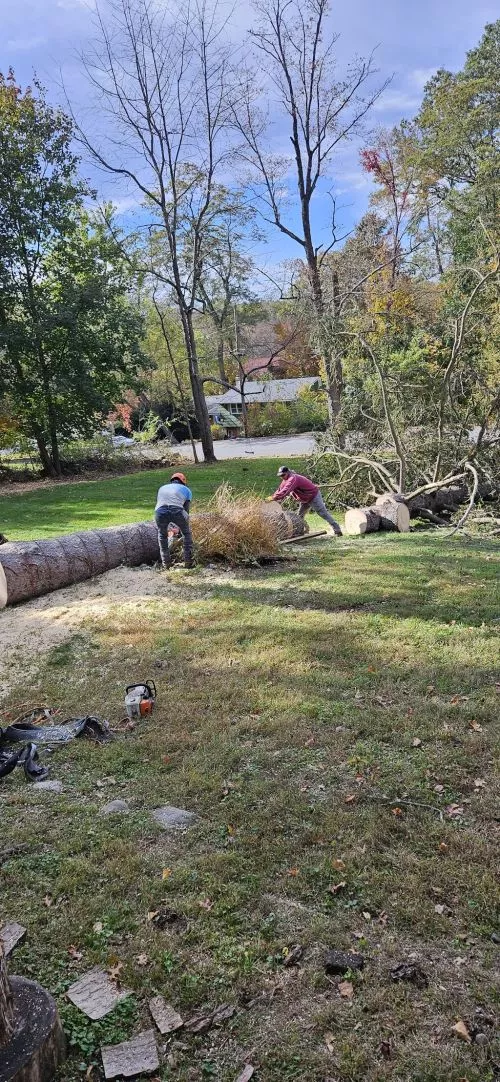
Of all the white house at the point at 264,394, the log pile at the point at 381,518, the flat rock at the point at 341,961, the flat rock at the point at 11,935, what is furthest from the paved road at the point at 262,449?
the flat rock at the point at 341,961

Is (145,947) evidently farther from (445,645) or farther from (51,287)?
(51,287)

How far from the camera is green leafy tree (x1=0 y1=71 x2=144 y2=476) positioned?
1833 centimetres

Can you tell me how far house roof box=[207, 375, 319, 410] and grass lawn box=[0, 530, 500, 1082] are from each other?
1126 inches

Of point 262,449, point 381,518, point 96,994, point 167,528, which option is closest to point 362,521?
point 381,518

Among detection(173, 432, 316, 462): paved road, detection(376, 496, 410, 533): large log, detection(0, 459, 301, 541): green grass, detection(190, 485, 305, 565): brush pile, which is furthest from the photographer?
detection(173, 432, 316, 462): paved road

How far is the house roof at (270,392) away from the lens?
37344mm

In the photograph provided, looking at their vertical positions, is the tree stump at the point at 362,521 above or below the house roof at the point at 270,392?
below

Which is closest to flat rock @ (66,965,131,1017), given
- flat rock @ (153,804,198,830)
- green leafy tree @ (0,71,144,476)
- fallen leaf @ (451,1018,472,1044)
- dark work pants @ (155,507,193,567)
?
flat rock @ (153,804,198,830)

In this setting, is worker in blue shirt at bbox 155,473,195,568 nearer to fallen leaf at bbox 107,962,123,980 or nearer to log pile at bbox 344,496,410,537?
log pile at bbox 344,496,410,537

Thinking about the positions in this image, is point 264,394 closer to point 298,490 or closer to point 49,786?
point 298,490

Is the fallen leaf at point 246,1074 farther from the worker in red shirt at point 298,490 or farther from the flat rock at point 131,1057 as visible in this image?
the worker in red shirt at point 298,490

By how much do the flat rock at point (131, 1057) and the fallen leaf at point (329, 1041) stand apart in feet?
1.67

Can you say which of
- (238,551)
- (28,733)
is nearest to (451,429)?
(238,551)

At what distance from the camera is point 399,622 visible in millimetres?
5703
